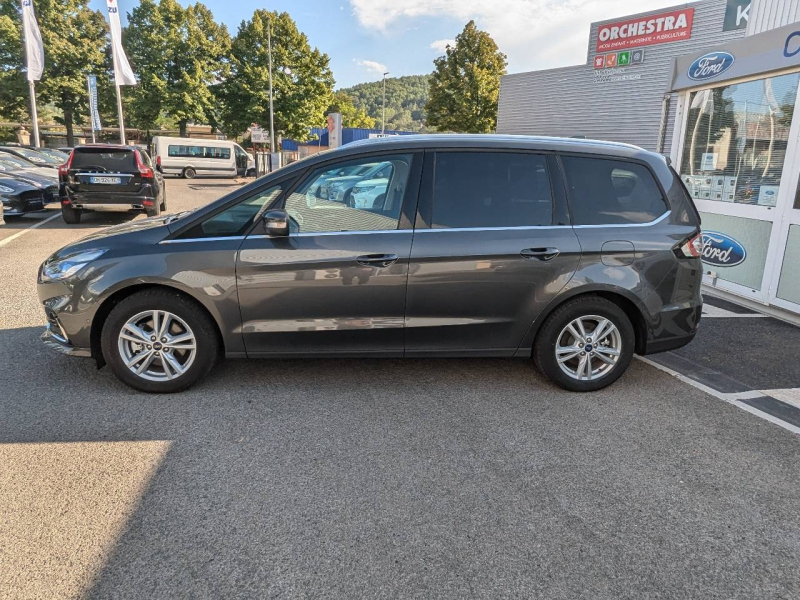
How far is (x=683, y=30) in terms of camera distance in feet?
58.0

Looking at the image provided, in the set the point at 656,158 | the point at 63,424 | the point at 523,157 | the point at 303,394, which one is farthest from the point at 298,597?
the point at 656,158

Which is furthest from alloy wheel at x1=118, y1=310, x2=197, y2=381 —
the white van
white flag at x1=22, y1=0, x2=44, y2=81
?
the white van

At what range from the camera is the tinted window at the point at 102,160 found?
11547 mm

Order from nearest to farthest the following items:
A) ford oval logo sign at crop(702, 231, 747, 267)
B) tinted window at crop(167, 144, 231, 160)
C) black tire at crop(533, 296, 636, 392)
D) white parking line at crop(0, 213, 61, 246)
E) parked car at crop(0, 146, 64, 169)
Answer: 1. black tire at crop(533, 296, 636, 392)
2. ford oval logo sign at crop(702, 231, 747, 267)
3. white parking line at crop(0, 213, 61, 246)
4. parked car at crop(0, 146, 64, 169)
5. tinted window at crop(167, 144, 231, 160)

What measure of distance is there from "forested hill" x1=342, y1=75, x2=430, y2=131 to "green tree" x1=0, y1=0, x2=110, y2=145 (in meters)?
89.1

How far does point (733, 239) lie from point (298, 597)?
22.7 ft

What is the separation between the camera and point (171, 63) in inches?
1652

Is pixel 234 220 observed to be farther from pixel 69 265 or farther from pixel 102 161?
pixel 102 161

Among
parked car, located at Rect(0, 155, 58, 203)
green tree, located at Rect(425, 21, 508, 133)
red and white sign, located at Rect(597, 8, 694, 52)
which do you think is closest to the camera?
parked car, located at Rect(0, 155, 58, 203)

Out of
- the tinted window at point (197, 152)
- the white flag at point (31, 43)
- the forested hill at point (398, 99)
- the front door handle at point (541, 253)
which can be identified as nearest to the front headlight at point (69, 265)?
the front door handle at point (541, 253)

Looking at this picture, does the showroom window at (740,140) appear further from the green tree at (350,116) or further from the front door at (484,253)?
the green tree at (350,116)

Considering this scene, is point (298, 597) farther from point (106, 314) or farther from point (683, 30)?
point (683, 30)

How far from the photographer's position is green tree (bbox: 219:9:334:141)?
40.2m

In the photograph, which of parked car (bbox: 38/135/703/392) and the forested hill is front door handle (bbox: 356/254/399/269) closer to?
parked car (bbox: 38/135/703/392)
